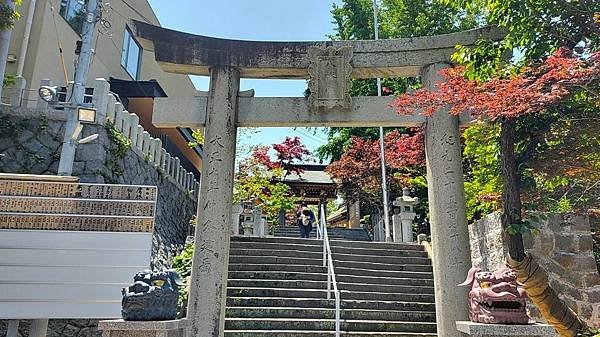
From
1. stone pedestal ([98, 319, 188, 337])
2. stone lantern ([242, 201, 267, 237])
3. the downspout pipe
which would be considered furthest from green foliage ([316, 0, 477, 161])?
stone pedestal ([98, 319, 188, 337])

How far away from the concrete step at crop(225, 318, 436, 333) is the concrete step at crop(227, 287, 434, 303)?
75 cm

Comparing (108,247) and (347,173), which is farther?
(347,173)

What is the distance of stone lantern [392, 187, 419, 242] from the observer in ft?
36.4

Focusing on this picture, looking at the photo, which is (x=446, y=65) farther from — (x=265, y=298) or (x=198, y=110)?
(x=265, y=298)

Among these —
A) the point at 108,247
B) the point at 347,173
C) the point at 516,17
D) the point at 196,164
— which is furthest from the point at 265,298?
the point at 196,164

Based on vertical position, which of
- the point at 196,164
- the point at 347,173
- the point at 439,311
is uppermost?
the point at 196,164

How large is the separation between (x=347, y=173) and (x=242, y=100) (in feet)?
29.8

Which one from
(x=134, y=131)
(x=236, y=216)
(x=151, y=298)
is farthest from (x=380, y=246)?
(x=151, y=298)

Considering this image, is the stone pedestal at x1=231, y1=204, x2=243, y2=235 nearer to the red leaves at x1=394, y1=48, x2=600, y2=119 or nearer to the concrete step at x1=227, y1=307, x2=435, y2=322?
the concrete step at x1=227, y1=307, x2=435, y2=322

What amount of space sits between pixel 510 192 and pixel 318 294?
4.51 metres

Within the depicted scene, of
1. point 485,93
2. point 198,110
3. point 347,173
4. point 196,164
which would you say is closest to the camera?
point 485,93

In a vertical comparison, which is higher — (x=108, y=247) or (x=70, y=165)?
(x=70, y=165)

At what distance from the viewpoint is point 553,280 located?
5277 mm

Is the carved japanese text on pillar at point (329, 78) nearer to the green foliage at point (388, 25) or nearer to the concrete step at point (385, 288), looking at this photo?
the concrete step at point (385, 288)
